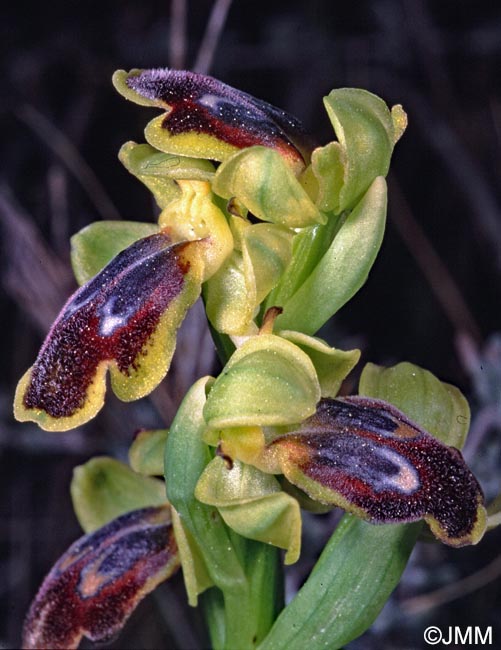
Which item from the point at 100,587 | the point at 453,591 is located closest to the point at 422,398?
the point at 100,587

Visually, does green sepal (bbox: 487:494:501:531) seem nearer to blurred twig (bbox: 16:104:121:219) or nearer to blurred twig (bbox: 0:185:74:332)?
blurred twig (bbox: 0:185:74:332)

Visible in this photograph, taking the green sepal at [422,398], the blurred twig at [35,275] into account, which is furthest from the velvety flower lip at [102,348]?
the blurred twig at [35,275]

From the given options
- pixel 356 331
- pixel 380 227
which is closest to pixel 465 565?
pixel 356 331

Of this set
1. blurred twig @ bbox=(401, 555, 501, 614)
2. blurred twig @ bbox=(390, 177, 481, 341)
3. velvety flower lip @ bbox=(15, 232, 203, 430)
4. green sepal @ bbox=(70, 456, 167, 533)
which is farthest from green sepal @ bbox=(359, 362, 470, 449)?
blurred twig @ bbox=(390, 177, 481, 341)

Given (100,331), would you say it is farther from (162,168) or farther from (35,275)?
(35,275)

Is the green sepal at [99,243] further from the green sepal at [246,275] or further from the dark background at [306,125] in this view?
the dark background at [306,125]

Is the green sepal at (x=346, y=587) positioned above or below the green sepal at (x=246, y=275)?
below
